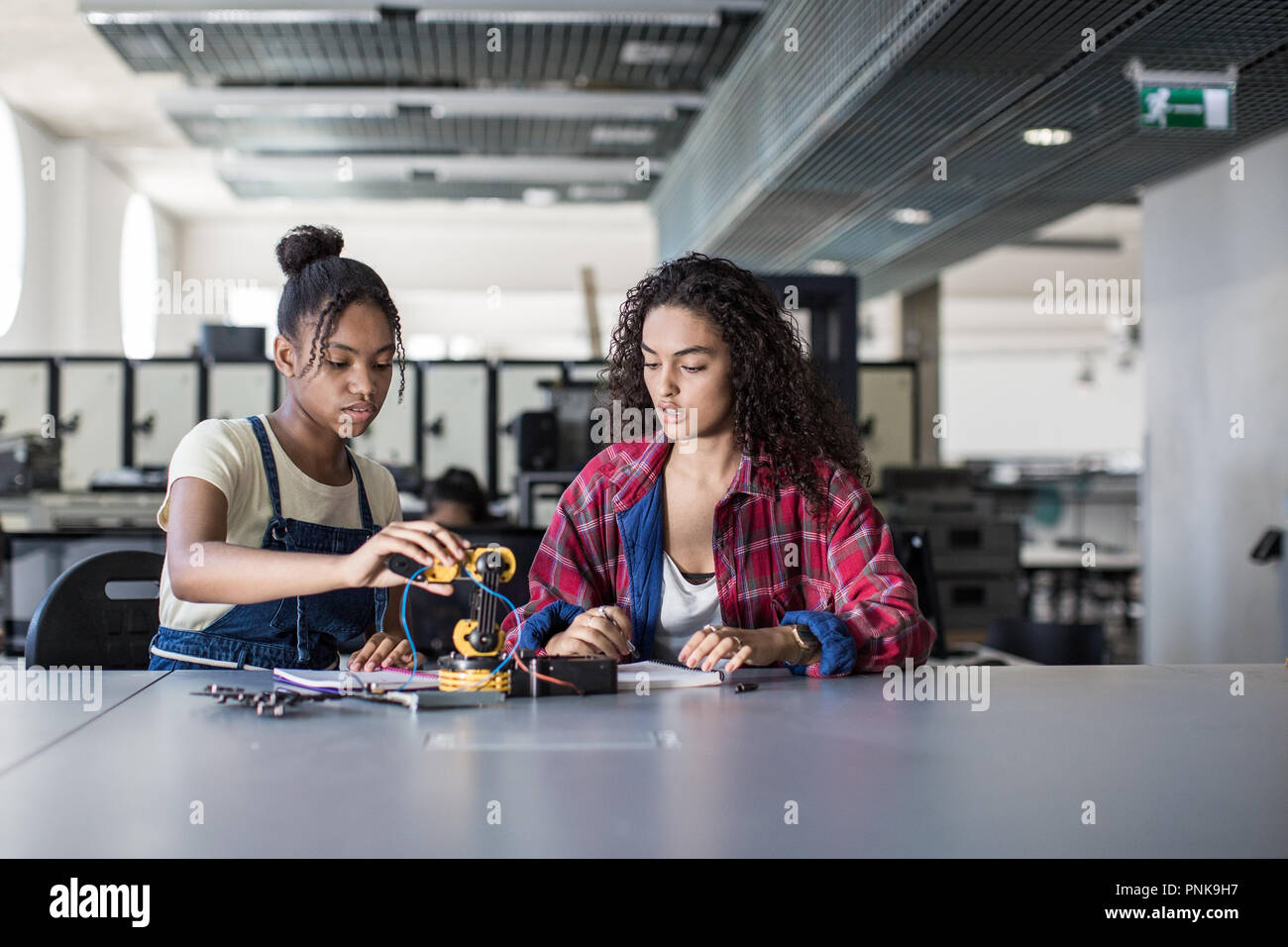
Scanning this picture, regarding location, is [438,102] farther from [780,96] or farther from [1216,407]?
[1216,407]

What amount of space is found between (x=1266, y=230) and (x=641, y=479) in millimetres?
4140

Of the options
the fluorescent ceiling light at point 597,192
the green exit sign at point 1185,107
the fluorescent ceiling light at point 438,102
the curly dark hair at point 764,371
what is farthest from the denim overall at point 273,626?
the fluorescent ceiling light at point 597,192

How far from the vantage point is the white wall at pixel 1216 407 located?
466cm

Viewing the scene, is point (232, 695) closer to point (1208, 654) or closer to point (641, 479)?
point (641, 479)

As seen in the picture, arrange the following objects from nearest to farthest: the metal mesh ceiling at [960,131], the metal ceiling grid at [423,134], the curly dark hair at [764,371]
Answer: the curly dark hair at [764,371]
the metal mesh ceiling at [960,131]
the metal ceiling grid at [423,134]

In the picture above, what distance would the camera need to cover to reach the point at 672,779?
939 millimetres

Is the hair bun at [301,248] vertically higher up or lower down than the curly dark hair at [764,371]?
higher up

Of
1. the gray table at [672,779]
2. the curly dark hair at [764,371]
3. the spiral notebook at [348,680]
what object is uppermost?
the curly dark hair at [764,371]

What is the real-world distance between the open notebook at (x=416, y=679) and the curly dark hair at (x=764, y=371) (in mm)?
423

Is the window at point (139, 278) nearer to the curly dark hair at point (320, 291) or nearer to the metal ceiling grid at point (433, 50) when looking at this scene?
the metal ceiling grid at point (433, 50)

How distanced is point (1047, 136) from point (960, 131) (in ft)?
1.29

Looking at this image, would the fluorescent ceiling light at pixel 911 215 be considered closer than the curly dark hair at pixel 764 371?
No

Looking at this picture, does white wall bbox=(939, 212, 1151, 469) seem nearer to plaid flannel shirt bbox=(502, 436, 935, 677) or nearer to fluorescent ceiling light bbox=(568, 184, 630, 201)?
fluorescent ceiling light bbox=(568, 184, 630, 201)

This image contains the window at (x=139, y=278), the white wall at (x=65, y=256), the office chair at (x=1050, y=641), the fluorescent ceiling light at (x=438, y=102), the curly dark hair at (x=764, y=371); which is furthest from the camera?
the window at (x=139, y=278)
